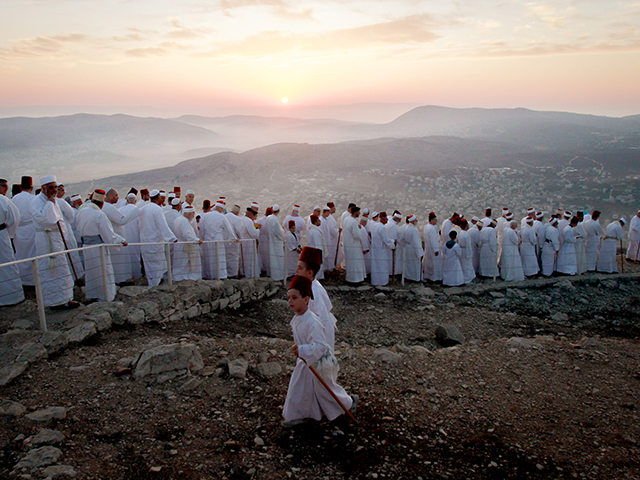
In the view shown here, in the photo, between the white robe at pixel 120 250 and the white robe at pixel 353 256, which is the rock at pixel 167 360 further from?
the white robe at pixel 353 256

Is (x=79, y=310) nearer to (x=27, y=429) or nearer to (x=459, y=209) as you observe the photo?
(x=27, y=429)

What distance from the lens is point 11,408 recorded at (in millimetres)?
3541

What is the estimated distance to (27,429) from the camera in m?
3.37

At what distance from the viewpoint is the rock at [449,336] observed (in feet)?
23.9

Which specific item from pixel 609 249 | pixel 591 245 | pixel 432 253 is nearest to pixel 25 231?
pixel 432 253

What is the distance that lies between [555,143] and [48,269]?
81.5m

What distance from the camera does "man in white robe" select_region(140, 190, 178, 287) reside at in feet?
25.7

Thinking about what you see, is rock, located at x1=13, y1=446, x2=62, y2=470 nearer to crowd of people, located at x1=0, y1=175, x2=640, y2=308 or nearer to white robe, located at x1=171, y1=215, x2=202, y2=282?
crowd of people, located at x1=0, y1=175, x2=640, y2=308

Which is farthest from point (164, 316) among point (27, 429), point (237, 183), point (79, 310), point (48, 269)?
point (237, 183)

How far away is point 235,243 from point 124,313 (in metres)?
4.18

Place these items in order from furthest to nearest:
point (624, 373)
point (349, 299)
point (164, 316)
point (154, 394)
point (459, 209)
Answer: point (459, 209) < point (349, 299) < point (164, 316) < point (624, 373) < point (154, 394)

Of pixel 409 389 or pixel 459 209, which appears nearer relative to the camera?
pixel 409 389

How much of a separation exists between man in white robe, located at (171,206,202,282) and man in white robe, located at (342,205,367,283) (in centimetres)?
385

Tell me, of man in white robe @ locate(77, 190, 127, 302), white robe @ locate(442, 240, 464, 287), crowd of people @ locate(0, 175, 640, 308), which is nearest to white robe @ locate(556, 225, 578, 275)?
crowd of people @ locate(0, 175, 640, 308)
